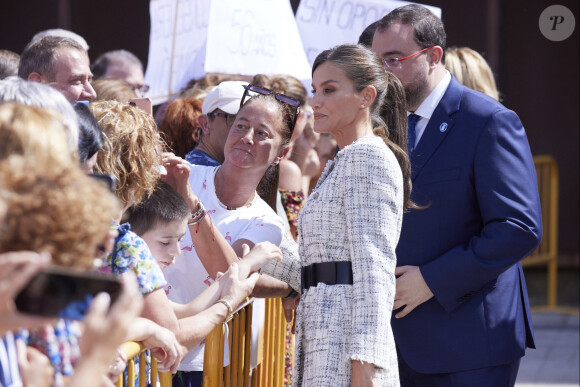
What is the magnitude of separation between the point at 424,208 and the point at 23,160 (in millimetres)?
A: 2040

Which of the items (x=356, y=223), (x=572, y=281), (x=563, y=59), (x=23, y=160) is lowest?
(x=572, y=281)

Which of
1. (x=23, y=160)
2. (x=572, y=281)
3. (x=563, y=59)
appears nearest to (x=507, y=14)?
(x=563, y=59)

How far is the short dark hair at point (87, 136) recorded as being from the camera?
2.04 meters

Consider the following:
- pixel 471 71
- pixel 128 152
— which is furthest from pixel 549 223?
pixel 128 152

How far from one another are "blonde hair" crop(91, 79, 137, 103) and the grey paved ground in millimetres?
3346

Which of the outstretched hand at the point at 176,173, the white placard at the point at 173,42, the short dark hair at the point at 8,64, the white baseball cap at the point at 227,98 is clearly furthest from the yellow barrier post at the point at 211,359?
the white placard at the point at 173,42

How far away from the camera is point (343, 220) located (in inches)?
107

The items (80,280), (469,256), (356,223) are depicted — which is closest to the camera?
(80,280)

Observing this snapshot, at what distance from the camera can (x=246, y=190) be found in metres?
3.40

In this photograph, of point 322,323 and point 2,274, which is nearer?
point 2,274

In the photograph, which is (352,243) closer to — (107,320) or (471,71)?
(107,320)

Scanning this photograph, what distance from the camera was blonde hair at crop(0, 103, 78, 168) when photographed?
1316mm

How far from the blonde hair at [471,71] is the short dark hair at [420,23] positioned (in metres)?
1.00

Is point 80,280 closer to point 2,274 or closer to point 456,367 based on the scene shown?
point 2,274
